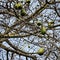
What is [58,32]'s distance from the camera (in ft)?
21.9

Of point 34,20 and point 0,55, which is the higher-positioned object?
point 34,20

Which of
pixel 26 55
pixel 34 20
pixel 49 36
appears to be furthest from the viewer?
pixel 49 36

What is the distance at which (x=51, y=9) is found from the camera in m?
6.54

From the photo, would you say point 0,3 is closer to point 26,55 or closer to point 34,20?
point 34,20

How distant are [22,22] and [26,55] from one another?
70cm

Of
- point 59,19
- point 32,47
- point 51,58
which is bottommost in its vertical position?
point 51,58

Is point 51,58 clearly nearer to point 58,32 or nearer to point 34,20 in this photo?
point 58,32

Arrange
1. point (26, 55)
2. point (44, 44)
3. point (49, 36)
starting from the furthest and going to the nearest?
point (44, 44), point (49, 36), point (26, 55)

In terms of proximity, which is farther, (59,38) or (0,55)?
(59,38)

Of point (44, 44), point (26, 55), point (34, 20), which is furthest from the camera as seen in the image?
point (44, 44)

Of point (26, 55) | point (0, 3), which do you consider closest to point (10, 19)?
point (0, 3)

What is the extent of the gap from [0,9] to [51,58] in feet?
6.80

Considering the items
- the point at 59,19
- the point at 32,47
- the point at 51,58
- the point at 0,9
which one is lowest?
the point at 51,58

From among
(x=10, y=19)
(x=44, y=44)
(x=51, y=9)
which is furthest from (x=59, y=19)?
(x=10, y=19)
